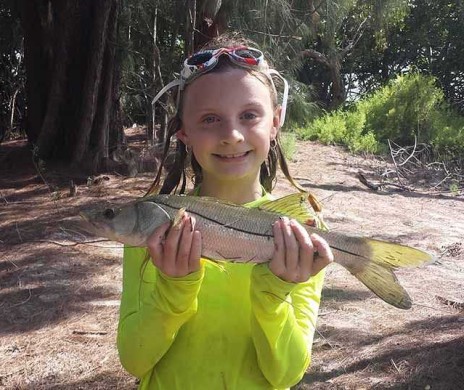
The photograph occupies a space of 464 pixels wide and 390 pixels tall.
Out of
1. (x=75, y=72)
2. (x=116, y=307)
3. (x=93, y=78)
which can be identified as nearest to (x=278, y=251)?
(x=116, y=307)

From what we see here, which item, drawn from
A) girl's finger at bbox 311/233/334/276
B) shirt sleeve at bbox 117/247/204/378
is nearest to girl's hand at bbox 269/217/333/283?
girl's finger at bbox 311/233/334/276

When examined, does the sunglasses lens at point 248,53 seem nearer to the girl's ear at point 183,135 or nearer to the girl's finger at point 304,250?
the girl's ear at point 183,135

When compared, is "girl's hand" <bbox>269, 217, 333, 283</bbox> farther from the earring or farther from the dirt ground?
the dirt ground

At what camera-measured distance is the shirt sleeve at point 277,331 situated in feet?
5.01

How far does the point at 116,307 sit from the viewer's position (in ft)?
14.4

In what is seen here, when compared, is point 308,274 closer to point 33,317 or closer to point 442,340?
point 442,340

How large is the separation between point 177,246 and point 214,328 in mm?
361

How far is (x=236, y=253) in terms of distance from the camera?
149 centimetres

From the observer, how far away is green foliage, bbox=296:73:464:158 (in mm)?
13555

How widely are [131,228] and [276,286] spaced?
0.43 metres

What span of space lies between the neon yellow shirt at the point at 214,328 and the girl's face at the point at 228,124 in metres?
0.32

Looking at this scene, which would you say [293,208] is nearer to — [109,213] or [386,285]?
[386,285]

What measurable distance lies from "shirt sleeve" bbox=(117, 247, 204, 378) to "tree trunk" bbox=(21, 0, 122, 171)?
7476 millimetres

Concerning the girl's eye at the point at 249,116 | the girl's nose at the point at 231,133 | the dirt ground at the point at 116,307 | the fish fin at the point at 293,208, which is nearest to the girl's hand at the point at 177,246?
the fish fin at the point at 293,208
